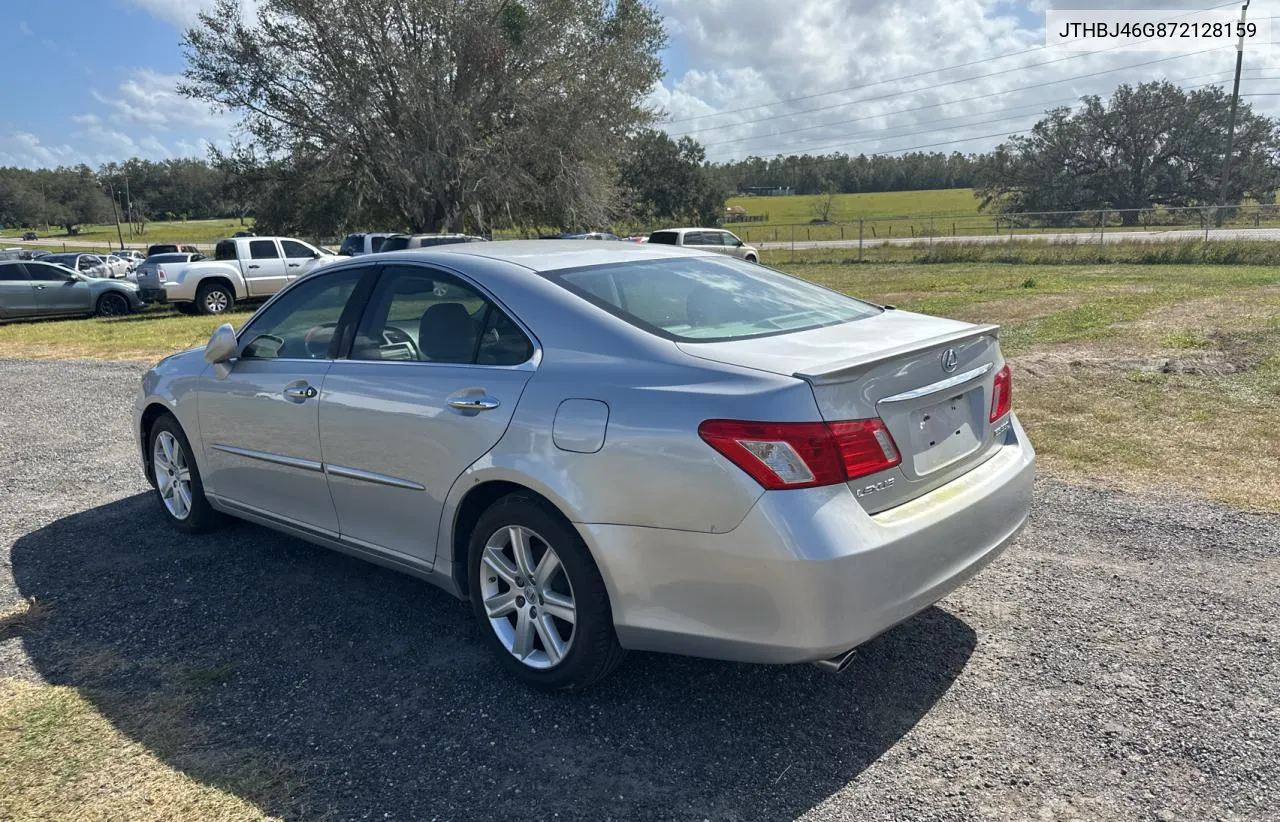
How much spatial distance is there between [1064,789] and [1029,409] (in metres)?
5.46

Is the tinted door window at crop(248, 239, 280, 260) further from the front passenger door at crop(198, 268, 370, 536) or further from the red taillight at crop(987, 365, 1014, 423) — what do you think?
the red taillight at crop(987, 365, 1014, 423)

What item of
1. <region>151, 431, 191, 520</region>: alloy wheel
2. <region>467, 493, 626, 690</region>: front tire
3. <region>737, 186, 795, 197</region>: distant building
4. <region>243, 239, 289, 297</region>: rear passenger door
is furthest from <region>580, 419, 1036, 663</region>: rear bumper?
<region>737, 186, 795, 197</region>: distant building

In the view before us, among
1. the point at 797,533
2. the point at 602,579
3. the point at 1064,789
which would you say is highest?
the point at 797,533

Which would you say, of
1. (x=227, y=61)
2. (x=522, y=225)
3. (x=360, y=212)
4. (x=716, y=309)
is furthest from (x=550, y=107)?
(x=716, y=309)

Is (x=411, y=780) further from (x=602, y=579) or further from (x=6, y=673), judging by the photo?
(x=6, y=673)

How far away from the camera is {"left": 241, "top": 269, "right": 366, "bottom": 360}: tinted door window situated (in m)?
4.07

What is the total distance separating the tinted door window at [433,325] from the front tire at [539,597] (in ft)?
1.99

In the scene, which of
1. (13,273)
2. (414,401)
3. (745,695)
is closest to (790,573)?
(745,695)

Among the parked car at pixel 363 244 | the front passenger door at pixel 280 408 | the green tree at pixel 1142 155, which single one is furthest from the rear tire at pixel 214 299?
the green tree at pixel 1142 155

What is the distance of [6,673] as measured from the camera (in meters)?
3.54

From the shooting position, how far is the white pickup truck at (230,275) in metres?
19.9

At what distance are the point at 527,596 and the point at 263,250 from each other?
68.5ft

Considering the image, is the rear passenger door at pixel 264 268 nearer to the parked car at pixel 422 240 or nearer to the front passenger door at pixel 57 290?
the parked car at pixel 422 240

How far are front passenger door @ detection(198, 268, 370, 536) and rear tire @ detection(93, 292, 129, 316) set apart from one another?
775 inches
